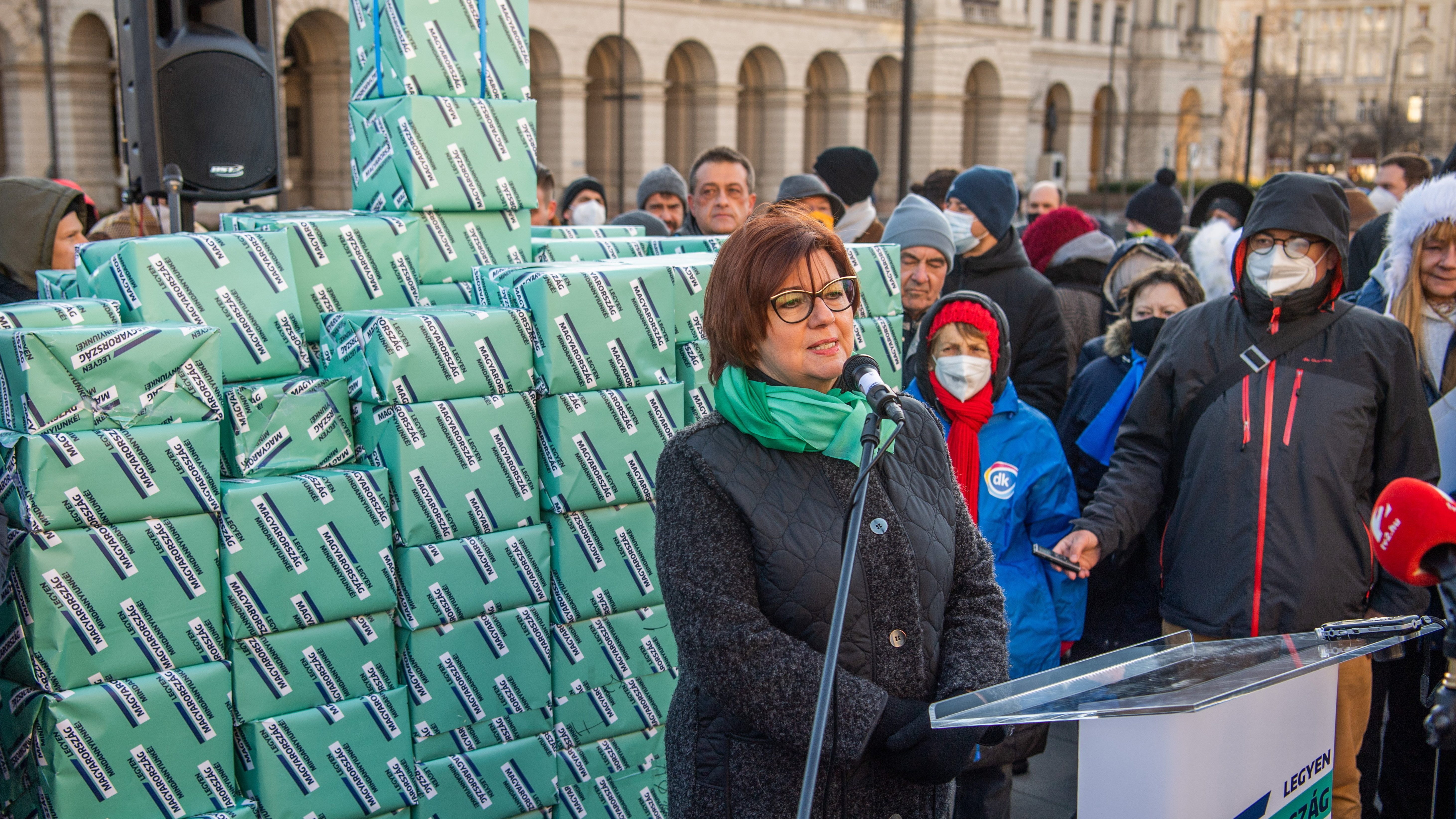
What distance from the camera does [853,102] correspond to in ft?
144

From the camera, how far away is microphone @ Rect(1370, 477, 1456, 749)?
1893mm

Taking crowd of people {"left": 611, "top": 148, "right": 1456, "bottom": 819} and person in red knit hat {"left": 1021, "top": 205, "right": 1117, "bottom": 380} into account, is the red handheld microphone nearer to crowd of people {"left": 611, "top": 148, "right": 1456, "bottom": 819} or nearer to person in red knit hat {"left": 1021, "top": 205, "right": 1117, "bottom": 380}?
crowd of people {"left": 611, "top": 148, "right": 1456, "bottom": 819}

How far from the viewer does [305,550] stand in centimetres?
324

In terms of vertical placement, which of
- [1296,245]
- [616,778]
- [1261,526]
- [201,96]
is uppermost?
[201,96]

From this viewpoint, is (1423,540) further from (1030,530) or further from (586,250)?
(586,250)

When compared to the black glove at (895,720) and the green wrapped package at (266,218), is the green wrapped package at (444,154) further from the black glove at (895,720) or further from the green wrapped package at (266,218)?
the black glove at (895,720)

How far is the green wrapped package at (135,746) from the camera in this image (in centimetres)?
291

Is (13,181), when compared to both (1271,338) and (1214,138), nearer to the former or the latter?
(1271,338)

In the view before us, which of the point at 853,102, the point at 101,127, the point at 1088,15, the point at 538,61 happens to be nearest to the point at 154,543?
the point at 101,127

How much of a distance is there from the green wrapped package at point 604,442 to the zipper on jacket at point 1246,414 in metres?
1.68

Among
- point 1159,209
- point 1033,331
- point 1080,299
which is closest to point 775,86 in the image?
point 1159,209

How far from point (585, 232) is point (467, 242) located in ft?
3.50

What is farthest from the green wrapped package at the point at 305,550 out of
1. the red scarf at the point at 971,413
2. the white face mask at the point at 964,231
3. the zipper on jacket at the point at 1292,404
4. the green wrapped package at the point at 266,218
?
the white face mask at the point at 964,231

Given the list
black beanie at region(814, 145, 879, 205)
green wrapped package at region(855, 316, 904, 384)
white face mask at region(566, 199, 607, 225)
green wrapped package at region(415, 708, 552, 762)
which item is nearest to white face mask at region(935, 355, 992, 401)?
green wrapped package at region(855, 316, 904, 384)
